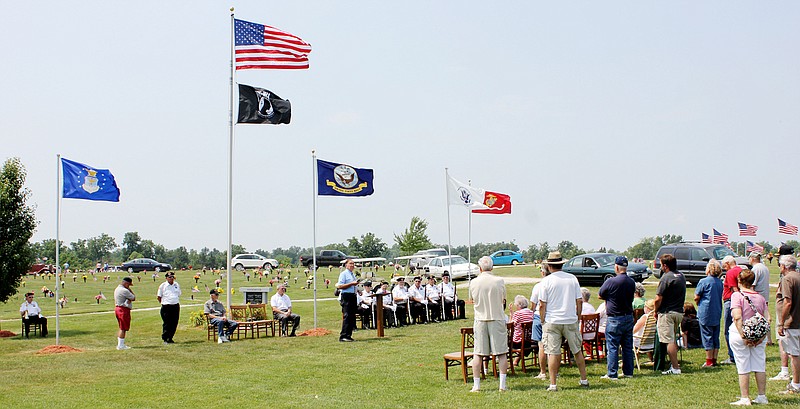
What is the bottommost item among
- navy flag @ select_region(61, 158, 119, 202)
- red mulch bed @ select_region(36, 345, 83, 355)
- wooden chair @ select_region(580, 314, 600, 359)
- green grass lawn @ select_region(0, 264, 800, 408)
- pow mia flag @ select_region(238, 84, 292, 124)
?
red mulch bed @ select_region(36, 345, 83, 355)

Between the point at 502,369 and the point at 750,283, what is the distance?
309cm

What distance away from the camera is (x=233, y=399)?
944 cm

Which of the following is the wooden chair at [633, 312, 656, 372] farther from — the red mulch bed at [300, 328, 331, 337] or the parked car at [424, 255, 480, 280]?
the parked car at [424, 255, 480, 280]

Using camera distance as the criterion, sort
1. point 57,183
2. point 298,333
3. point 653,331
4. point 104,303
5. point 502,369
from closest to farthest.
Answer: point 502,369, point 653,331, point 57,183, point 298,333, point 104,303

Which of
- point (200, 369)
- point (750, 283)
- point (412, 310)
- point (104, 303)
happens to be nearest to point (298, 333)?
point (412, 310)

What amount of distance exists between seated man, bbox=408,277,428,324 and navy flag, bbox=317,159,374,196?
114 inches

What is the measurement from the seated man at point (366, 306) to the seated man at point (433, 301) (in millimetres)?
1968

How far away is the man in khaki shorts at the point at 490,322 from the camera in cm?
919

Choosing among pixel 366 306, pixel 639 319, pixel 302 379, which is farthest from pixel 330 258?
pixel 639 319

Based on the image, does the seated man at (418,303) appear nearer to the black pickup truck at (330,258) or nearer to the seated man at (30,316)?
the seated man at (30,316)

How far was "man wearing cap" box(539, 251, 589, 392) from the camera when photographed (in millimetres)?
8961

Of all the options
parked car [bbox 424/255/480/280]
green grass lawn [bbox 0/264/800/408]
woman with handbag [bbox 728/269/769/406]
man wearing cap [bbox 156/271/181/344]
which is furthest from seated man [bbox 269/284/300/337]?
parked car [bbox 424/255/480/280]

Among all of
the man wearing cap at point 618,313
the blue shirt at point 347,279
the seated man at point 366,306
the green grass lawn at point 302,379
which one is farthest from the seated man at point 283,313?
the man wearing cap at point 618,313

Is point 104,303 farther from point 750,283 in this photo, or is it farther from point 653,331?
point 750,283
